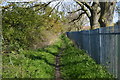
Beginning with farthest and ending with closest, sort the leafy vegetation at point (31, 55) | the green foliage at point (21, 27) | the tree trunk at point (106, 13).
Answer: the tree trunk at point (106, 13) → the green foliage at point (21, 27) → the leafy vegetation at point (31, 55)

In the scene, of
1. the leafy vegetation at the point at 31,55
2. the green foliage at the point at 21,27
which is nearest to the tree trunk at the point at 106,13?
the leafy vegetation at the point at 31,55

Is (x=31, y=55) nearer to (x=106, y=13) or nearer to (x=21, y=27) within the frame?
(x=21, y=27)

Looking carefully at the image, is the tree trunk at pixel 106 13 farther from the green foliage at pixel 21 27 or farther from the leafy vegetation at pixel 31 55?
the green foliage at pixel 21 27

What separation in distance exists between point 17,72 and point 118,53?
3305mm

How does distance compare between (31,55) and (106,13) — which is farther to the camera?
(106,13)

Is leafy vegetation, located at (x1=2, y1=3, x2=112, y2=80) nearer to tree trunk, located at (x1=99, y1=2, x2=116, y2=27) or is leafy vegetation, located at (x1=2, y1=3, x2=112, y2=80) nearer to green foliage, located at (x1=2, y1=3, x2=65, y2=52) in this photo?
green foliage, located at (x1=2, y1=3, x2=65, y2=52)

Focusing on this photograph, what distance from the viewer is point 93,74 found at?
7035 mm

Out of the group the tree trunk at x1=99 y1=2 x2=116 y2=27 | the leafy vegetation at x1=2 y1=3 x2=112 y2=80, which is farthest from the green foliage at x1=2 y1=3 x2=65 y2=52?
the tree trunk at x1=99 y1=2 x2=116 y2=27

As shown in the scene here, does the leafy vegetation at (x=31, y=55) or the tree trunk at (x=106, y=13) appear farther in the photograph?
the tree trunk at (x=106, y=13)

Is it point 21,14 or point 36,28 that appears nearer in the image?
point 21,14

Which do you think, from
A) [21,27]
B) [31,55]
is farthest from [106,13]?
[31,55]

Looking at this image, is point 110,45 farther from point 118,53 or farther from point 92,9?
point 92,9

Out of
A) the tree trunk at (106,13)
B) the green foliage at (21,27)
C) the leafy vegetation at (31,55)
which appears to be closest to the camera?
the leafy vegetation at (31,55)

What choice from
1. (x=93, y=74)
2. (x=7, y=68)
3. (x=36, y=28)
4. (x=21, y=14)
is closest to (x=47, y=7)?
(x=36, y=28)
